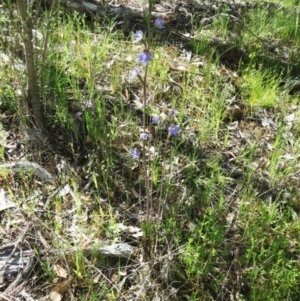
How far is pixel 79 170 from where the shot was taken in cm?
236

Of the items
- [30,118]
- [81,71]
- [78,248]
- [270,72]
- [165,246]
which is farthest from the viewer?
[270,72]

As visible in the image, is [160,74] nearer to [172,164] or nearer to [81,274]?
[172,164]

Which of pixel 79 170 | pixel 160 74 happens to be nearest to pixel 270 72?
pixel 160 74

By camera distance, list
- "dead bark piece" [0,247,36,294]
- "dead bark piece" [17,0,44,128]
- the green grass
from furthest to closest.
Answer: "dead bark piece" [17,0,44,128] → the green grass → "dead bark piece" [0,247,36,294]

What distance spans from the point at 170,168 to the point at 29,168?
806 mm

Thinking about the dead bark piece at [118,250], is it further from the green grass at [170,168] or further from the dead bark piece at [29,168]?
the dead bark piece at [29,168]

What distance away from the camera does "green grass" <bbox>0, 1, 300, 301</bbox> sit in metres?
1.99

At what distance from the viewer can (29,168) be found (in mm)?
2225

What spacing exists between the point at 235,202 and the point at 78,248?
968mm

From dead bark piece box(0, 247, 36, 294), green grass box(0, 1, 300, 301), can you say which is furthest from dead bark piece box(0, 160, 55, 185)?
dead bark piece box(0, 247, 36, 294)

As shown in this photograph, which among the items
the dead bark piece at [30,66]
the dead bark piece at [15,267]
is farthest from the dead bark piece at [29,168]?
the dead bark piece at [15,267]

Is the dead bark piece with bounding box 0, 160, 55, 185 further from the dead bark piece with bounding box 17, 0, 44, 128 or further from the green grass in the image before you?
the dead bark piece with bounding box 17, 0, 44, 128

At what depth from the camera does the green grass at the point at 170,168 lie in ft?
6.54

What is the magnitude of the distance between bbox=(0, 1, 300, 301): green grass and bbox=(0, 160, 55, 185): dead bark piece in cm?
5
